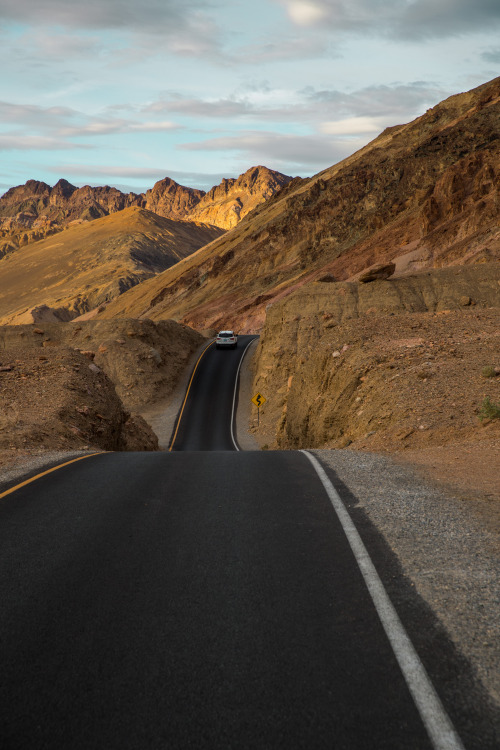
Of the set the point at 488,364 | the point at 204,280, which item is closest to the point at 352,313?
the point at 488,364

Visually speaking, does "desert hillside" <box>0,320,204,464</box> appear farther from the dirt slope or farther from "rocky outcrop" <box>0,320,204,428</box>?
the dirt slope

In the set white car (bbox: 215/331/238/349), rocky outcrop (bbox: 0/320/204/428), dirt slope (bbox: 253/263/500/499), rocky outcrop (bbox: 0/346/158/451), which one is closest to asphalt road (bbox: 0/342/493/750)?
dirt slope (bbox: 253/263/500/499)

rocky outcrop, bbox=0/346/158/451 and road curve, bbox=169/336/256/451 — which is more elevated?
rocky outcrop, bbox=0/346/158/451

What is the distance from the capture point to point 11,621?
4.66 metres

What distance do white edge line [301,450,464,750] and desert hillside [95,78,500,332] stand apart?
5178 centimetres

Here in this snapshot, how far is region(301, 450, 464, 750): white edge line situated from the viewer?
3.25m

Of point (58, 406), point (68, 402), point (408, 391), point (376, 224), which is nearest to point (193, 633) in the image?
point (408, 391)

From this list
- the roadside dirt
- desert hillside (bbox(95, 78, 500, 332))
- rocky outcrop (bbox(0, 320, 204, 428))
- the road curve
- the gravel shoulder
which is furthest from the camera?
desert hillside (bbox(95, 78, 500, 332))

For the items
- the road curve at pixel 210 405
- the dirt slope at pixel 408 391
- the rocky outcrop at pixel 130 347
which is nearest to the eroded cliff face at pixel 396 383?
the dirt slope at pixel 408 391

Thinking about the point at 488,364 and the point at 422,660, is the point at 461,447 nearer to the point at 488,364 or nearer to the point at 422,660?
the point at 488,364

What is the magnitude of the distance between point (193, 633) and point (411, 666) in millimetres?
1634

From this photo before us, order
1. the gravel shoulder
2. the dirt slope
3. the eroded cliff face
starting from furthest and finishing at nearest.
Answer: the eroded cliff face < the dirt slope < the gravel shoulder

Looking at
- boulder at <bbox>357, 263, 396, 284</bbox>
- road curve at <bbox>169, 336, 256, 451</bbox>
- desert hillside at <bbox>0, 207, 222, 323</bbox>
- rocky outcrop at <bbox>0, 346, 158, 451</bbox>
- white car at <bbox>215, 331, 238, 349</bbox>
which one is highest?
desert hillside at <bbox>0, 207, 222, 323</bbox>

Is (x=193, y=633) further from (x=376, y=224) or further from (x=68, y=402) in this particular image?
(x=376, y=224)
